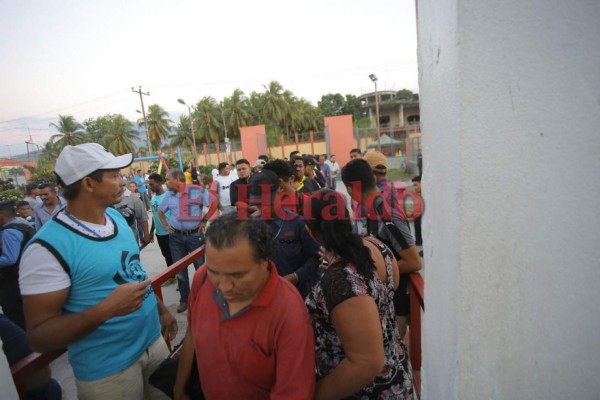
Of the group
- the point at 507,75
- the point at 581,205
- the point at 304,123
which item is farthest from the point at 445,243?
the point at 304,123

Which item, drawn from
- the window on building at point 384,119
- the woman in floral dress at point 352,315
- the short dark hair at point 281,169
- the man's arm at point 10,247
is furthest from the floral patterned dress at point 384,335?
the window on building at point 384,119

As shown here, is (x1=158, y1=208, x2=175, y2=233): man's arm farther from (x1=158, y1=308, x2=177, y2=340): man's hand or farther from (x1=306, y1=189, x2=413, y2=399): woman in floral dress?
(x1=306, y1=189, x2=413, y2=399): woman in floral dress

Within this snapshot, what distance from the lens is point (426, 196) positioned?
1158 millimetres

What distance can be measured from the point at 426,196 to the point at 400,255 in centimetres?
129

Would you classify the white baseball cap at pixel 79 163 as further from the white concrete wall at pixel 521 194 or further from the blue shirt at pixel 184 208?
the blue shirt at pixel 184 208

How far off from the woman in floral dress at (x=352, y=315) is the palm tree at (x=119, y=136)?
52.8m

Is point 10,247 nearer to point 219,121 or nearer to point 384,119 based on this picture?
point 219,121

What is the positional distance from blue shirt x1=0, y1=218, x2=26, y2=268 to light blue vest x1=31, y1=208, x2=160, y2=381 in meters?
2.28

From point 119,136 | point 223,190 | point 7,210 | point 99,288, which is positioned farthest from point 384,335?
point 119,136

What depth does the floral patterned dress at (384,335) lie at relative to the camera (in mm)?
1359

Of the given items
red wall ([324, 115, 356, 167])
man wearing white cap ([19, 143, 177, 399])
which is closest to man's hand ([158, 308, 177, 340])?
man wearing white cap ([19, 143, 177, 399])

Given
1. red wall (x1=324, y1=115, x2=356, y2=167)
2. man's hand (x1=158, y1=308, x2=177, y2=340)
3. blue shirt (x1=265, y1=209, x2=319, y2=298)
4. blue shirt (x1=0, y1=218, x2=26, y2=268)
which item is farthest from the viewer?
red wall (x1=324, y1=115, x2=356, y2=167)

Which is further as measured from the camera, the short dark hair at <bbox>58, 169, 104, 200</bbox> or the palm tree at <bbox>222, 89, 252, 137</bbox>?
the palm tree at <bbox>222, 89, 252, 137</bbox>

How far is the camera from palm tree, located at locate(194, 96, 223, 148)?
4562cm
